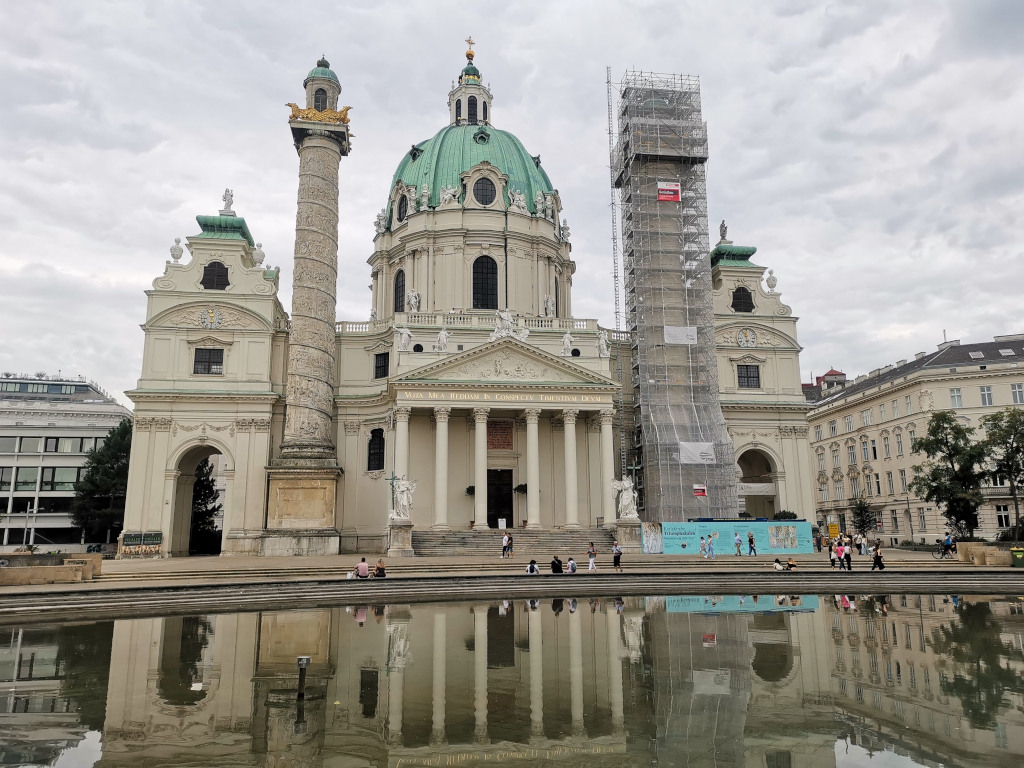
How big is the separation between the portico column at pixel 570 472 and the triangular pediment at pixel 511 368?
2038 mm

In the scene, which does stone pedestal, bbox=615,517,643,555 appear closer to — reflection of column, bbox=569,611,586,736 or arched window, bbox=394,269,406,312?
reflection of column, bbox=569,611,586,736

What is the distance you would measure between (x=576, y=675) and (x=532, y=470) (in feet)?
95.4

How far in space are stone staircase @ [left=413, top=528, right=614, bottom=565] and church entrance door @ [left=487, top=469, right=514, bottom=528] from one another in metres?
4.55

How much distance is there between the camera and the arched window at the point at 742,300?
5031 cm

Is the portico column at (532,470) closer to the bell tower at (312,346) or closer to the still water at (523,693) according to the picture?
the bell tower at (312,346)

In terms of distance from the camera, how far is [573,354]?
151 feet

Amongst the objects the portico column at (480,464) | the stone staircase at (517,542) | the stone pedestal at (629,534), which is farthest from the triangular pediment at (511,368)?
the stone staircase at (517,542)

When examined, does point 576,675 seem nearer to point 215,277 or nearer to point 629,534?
point 629,534

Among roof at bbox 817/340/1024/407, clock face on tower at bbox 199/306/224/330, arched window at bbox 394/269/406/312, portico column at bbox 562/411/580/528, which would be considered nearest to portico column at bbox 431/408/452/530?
portico column at bbox 562/411/580/528

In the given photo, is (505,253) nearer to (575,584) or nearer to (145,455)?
(145,455)

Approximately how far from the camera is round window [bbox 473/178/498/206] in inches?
2032

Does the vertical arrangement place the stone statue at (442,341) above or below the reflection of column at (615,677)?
above

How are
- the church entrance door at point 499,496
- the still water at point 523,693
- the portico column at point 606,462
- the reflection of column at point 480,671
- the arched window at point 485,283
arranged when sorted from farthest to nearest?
the arched window at point 485,283, the church entrance door at point 499,496, the portico column at point 606,462, the reflection of column at point 480,671, the still water at point 523,693

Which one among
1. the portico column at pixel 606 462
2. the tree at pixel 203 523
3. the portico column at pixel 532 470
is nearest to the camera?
the portico column at pixel 532 470
